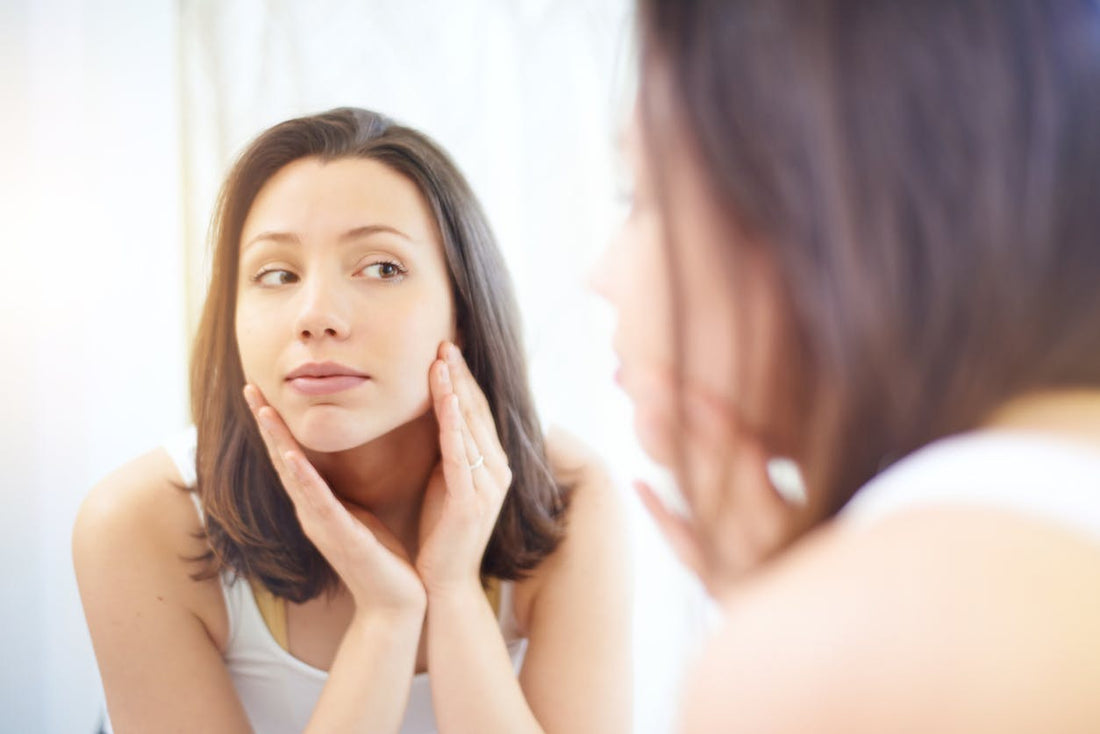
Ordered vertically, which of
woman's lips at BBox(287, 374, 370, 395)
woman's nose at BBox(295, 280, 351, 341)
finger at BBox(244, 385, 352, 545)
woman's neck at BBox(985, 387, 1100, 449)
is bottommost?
finger at BBox(244, 385, 352, 545)

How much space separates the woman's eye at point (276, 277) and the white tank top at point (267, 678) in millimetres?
251

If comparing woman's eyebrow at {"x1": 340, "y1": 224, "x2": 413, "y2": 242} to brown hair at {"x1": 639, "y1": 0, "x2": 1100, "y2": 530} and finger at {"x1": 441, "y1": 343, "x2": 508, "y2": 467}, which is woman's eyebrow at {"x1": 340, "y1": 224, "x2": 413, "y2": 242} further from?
brown hair at {"x1": 639, "y1": 0, "x2": 1100, "y2": 530}

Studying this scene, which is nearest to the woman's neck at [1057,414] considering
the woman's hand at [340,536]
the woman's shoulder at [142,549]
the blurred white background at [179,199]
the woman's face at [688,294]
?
the woman's face at [688,294]

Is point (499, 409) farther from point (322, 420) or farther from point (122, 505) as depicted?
point (122, 505)

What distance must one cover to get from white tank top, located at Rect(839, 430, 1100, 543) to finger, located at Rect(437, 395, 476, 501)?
0.49 metres

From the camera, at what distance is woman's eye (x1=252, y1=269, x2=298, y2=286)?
2.40 feet

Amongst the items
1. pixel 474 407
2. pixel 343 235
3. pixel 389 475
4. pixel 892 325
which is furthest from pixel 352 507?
pixel 892 325

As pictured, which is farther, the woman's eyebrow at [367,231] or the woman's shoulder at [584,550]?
the woman's shoulder at [584,550]

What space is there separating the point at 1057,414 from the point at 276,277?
62cm

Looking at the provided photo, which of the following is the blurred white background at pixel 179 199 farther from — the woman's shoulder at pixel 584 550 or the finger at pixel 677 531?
the finger at pixel 677 531

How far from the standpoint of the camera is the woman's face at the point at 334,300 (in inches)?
28.0

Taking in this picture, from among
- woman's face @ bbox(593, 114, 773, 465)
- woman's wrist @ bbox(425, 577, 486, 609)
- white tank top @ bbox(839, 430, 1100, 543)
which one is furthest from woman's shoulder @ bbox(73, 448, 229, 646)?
white tank top @ bbox(839, 430, 1100, 543)

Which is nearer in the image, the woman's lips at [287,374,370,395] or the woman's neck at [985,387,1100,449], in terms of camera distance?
the woman's neck at [985,387,1100,449]

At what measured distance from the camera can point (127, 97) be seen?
3.16 feet
